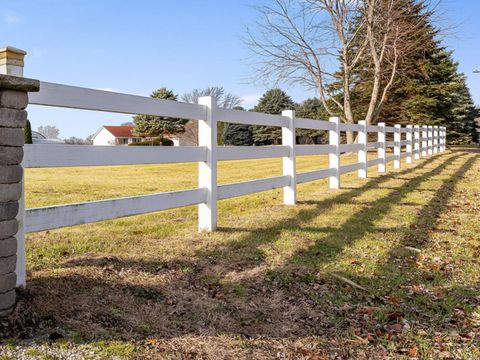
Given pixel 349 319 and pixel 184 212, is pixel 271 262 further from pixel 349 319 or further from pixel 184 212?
pixel 184 212

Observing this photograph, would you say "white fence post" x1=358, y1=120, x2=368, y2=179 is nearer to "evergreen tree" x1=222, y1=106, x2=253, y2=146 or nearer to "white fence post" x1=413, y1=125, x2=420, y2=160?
"white fence post" x1=413, y1=125, x2=420, y2=160

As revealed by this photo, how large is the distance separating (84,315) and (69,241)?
74.3 inches

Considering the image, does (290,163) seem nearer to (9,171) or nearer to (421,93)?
(9,171)

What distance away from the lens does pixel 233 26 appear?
683 inches

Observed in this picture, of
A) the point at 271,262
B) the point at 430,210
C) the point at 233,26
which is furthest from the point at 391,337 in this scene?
the point at 233,26

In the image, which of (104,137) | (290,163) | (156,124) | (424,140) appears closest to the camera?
(290,163)

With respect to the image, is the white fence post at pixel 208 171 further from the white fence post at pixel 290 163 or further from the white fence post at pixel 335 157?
the white fence post at pixel 335 157

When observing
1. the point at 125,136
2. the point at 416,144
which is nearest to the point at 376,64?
the point at 416,144

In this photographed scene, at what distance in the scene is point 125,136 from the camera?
53781mm

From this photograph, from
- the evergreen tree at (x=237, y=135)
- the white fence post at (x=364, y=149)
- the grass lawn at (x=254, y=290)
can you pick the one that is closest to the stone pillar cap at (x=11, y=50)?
the grass lawn at (x=254, y=290)

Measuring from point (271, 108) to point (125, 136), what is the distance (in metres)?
20.3

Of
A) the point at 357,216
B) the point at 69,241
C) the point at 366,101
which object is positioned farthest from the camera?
the point at 366,101

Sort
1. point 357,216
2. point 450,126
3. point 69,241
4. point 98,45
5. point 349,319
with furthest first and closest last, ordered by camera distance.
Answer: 1. point 450,126
2. point 98,45
3. point 357,216
4. point 69,241
5. point 349,319

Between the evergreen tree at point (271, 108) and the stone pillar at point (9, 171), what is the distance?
46.9 m
